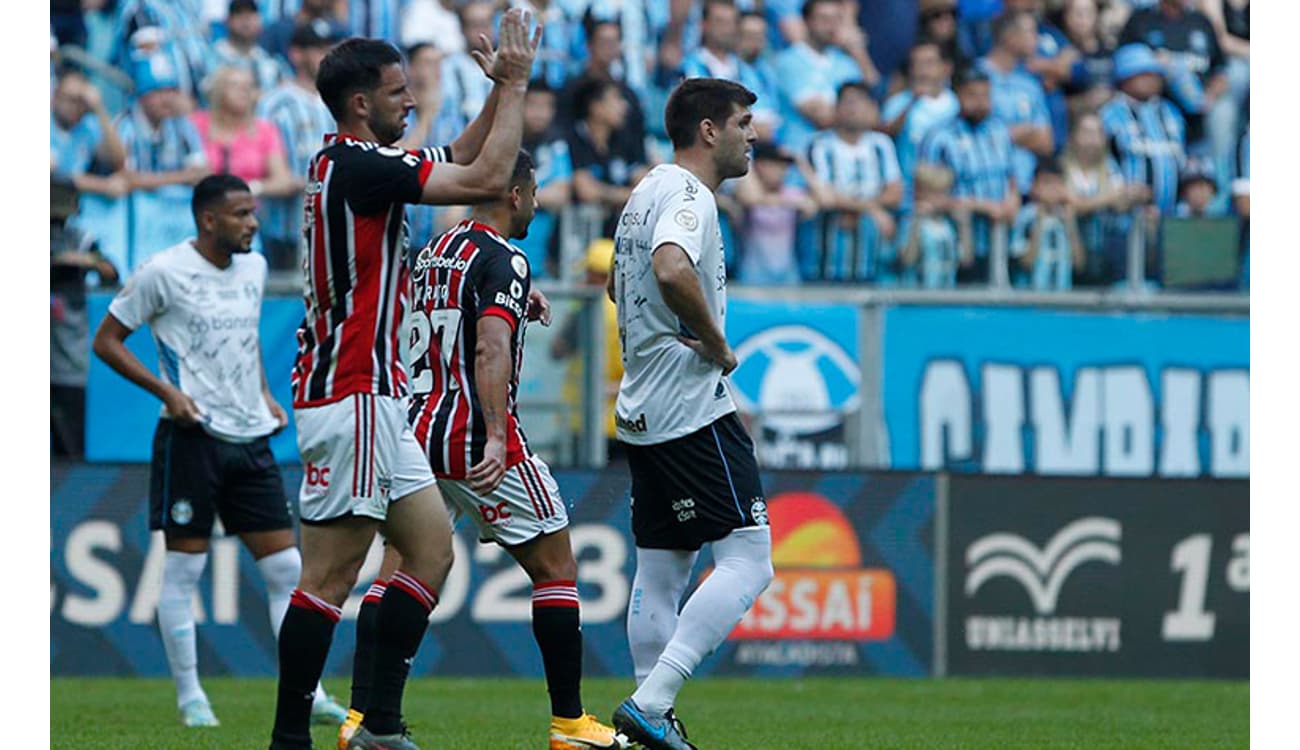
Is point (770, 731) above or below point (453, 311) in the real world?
below

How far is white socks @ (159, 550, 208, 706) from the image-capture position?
→ 33.7 ft

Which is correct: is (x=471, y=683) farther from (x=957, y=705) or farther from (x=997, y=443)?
(x=997, y=443)

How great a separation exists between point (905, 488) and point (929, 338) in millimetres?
Result: 1100

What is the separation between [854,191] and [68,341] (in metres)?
6.30

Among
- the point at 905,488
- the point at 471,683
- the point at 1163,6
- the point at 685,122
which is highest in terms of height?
the point at 1163,6

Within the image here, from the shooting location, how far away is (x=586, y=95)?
16.1m

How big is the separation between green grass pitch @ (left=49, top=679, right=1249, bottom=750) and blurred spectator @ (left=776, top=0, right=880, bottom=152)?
5485 millimetres

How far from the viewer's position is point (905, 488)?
13.9 meters

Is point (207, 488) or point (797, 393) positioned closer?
point (207, 488)

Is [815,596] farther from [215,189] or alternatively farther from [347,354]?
[347,354]

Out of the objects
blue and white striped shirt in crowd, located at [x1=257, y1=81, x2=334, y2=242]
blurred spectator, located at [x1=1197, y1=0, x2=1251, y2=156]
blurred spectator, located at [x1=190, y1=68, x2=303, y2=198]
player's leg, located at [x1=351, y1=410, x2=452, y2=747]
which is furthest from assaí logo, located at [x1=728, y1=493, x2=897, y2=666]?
blurred spectator, located at [x1=1197, y1=0, x2=1251, y2=156]

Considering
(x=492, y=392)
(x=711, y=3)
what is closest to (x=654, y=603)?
(x=492, y=392)

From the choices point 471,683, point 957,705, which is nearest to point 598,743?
point 957,705

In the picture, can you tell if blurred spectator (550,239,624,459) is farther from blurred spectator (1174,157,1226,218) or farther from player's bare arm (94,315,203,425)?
blurred spectator (1174,157,1226,218)
